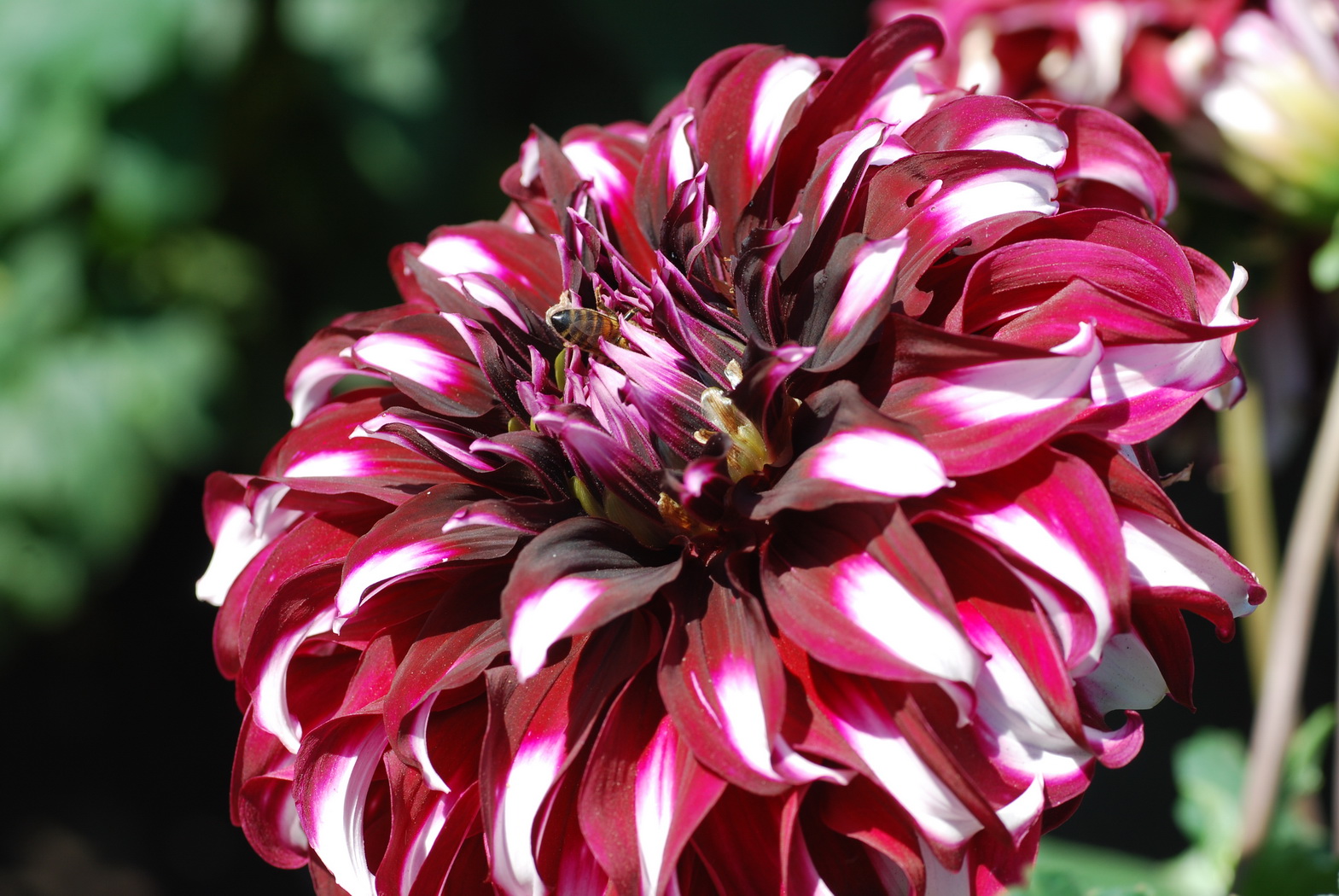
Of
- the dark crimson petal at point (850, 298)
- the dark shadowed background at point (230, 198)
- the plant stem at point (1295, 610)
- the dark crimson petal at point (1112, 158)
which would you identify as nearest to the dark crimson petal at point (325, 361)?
the dark crimson petal at point (850, 298)

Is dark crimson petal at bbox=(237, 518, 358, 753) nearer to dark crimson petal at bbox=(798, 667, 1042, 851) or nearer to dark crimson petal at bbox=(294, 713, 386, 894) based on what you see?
dark crimson petal at bbox=(294, 713, 386, 894)

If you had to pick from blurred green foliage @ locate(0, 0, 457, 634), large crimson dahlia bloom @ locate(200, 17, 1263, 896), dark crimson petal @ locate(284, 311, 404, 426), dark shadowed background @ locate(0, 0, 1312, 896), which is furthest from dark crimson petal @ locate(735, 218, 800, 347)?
blurred green foliage @ locate(0, 0, 457, 634)

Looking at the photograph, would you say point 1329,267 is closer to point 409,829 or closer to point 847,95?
point 847,95

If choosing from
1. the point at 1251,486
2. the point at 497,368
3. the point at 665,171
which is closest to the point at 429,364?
the point at 497,368

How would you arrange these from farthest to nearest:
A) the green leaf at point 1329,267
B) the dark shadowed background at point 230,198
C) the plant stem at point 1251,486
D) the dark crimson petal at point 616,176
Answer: the dark shadowed background at point 230,198, the plant stem at point 1251,486, the green leaf at point 1329,267, the dark crimson petal at point 616,176

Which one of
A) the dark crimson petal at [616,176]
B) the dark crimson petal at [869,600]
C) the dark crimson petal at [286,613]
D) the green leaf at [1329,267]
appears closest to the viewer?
the dark crimson petal at [869,600]

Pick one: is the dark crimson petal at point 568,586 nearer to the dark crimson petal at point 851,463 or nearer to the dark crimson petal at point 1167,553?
the dark crimson petal at point 851,463
